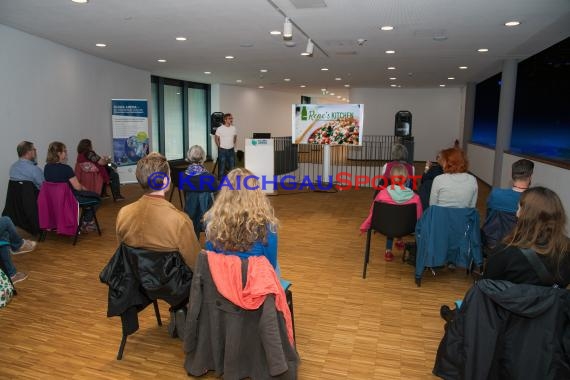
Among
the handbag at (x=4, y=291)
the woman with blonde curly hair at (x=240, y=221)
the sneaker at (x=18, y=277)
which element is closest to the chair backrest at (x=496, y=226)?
the woman with blonde curly hair at (x=240, y=221)

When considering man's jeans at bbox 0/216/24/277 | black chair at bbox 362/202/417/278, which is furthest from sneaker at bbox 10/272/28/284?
black chair at bbox 362/202/417/278

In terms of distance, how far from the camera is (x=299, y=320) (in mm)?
3490

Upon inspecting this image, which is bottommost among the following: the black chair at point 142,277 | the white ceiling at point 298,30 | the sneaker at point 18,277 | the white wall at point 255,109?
the sneaker at point 18,277

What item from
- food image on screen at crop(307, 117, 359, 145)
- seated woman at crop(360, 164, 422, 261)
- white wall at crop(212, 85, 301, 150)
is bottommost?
seated woman at crop(360, 164, 422, 261)

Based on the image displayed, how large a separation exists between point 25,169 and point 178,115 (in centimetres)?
1006

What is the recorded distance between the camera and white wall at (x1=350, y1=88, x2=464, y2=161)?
1727 cm

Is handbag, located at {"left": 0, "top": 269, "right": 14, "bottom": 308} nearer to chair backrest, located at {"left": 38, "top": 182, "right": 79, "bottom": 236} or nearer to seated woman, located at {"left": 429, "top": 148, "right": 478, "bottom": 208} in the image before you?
chair backrest, located at {"left": 38, "top": 182, "right": 79, "bottom": 236}

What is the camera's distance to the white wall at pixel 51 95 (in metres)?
6.43

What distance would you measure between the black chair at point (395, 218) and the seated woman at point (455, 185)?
0.81ft

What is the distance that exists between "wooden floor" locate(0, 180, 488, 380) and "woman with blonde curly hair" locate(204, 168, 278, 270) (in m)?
1.01

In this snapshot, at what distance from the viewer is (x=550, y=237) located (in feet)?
6.91

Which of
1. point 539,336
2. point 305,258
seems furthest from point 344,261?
point 539,336

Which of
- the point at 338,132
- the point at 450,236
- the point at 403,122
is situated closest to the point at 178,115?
the point at 338,132

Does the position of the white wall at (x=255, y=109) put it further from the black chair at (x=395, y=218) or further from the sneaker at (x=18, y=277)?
the black chair at (x=395, y=218)
